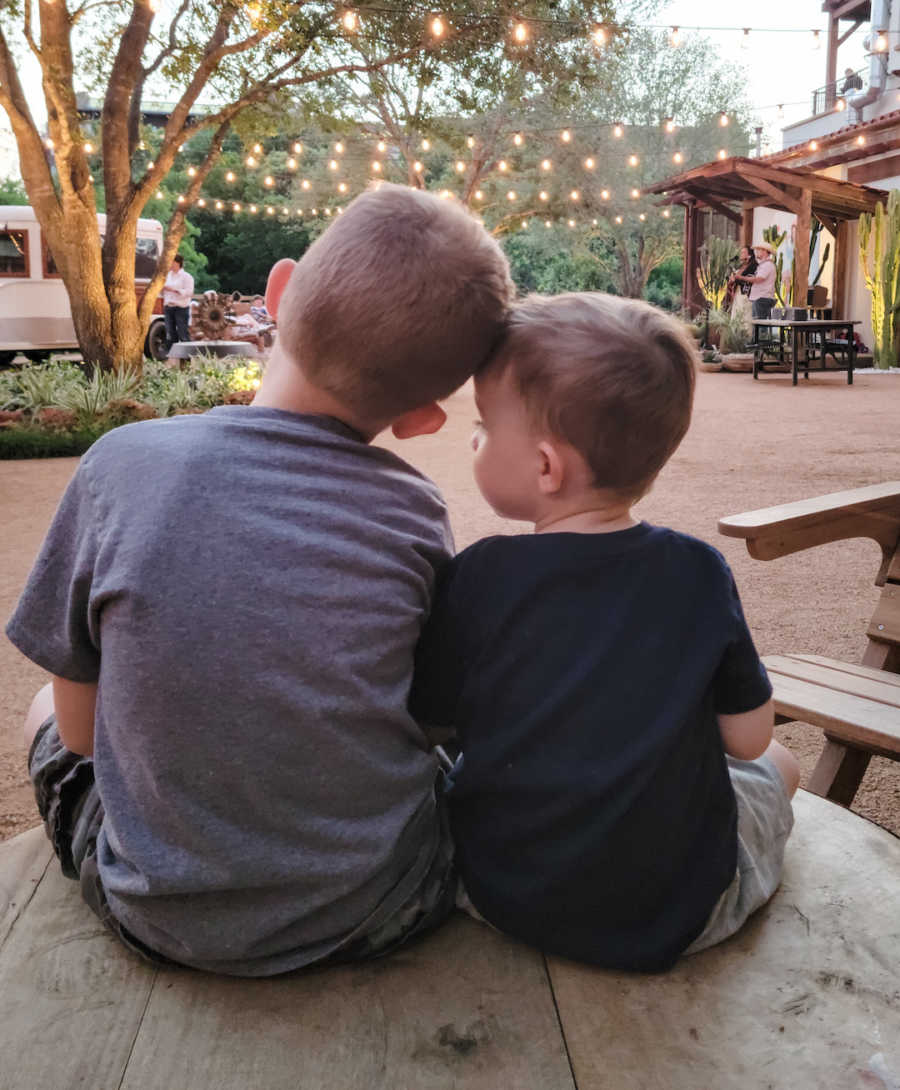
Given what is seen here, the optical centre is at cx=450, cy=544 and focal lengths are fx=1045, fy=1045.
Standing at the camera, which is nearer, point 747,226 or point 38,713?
point 38,713

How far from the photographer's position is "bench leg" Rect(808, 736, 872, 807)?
86.9 inches

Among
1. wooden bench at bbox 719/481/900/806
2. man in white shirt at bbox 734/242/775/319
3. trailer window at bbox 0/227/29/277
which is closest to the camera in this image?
wooden bench at bbox 719/481/900/806

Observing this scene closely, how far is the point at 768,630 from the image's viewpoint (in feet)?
12.6

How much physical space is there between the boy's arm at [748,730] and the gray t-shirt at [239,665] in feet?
1.20

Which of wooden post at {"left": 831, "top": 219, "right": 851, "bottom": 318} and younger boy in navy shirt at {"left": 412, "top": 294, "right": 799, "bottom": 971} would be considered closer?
younger boy in navy shirt at {"left": 412, "top": 294, "right": 799, "bottom": 971}

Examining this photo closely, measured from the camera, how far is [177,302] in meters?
15.8

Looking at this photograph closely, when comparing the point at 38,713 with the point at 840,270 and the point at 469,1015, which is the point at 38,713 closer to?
the point at 469,1015

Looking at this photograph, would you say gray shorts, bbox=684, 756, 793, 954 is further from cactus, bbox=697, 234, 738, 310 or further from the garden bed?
cactus, bbox=697, 234, 738, 310

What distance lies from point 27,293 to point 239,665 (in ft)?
52.5

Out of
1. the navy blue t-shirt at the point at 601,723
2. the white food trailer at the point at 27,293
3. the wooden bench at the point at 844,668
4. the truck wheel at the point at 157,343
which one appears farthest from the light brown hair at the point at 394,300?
the truck wheel at the point at 157,343

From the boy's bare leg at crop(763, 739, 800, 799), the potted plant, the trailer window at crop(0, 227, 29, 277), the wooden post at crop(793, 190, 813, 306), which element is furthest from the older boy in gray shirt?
the potted plant

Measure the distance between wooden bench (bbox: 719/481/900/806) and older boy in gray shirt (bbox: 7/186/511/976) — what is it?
1.11 meters

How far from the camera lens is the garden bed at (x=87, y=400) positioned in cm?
828

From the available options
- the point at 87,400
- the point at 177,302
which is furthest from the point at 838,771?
the point at 177,302
